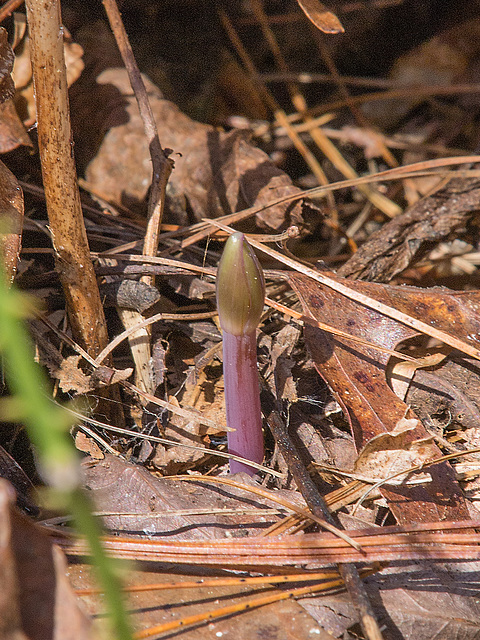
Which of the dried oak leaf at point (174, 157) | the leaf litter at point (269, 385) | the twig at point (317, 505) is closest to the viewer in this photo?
the twig at point (317, 505)

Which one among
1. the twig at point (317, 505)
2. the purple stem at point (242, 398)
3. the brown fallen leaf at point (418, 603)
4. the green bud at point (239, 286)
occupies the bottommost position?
the brown fallen leaf at point (418, 603)


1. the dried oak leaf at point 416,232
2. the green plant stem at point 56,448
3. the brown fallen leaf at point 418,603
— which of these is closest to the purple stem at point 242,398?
the brown fallen leaf at point 418,603

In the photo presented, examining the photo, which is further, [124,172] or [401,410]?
[124,172]

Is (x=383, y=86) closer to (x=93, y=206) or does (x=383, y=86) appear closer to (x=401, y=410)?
(x=93, y=206)

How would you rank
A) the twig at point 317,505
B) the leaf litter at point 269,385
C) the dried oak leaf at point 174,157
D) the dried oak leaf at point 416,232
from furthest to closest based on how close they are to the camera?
1. the dried oak leaf at point 174,157
2. the dried oak leaf at point 416,232
3. the leaf litter at point 269,385
4. the twig at point 317,505

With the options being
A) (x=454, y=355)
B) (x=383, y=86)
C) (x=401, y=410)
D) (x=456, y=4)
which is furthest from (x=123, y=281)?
(x=456, y=4)

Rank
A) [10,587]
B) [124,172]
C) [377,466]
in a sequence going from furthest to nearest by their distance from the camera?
[124,172] → [377,466] → [10,587]

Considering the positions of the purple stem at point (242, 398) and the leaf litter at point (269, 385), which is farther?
the purple stem at point (242, 398)

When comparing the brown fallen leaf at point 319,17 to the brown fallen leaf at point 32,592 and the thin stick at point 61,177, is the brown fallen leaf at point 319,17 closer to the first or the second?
the thin stick at point 61,177
